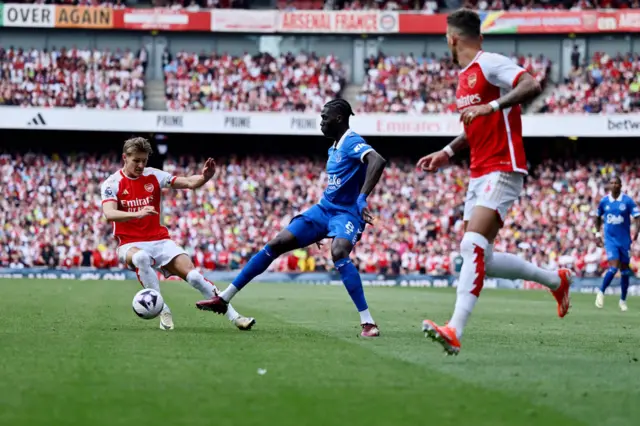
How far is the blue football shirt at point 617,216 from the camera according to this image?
18.7 m

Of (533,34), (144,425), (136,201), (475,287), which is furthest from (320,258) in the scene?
(144,425)

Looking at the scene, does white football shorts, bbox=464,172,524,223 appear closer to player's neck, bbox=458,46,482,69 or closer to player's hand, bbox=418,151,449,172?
player's hand, bbox=418,151,449,172

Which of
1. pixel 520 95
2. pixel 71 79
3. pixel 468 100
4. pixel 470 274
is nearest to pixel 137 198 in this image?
pixel 468 100

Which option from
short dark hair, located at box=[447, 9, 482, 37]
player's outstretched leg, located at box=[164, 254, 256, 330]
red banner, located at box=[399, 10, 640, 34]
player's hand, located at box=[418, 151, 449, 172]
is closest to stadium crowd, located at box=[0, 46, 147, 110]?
red banner, located at box=[399, 10, 640, 34]

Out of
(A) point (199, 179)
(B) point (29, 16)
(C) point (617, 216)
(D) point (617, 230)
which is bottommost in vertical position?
(D) point (617, 230)

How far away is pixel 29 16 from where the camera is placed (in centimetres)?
3984

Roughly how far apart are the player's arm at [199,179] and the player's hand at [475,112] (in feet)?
12.0

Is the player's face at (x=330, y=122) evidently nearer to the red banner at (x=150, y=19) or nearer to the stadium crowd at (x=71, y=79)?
the stadium crowd at (x=71, y=79)

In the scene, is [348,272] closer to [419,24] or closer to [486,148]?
[486,148]

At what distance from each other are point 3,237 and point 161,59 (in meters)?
10.6

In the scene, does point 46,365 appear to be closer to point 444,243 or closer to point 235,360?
point 235,360

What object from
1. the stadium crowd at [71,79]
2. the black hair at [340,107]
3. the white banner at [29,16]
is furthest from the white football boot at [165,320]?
the white banner at [29,16]

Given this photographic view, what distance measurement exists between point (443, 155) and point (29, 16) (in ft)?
115

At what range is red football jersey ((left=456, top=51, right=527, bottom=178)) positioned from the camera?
7.50 metres
